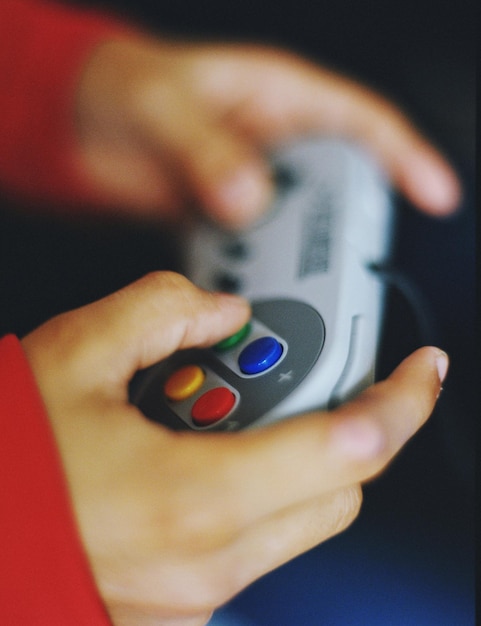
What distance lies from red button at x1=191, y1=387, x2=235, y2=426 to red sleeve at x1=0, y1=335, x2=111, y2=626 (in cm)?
8

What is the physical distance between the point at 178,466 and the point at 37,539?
0.07m

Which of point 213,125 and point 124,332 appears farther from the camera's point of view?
point 213,125

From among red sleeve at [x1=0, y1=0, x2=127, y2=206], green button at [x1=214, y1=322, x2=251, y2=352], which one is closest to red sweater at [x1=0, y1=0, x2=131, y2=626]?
green button at [x1=214, y1=322, x2=251, y2=352]

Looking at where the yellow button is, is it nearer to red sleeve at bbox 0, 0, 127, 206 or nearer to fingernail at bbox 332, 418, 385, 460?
fingernail at bbox 332, 418, 385, 460

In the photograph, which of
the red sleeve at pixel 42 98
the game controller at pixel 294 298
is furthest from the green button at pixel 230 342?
the red sleeve at pixel 42 98

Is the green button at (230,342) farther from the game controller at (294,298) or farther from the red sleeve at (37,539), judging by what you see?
the red sleeve at (37,539)

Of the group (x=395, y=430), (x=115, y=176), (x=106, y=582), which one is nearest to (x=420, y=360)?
(x=395, y=430)

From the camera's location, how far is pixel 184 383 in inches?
13.0

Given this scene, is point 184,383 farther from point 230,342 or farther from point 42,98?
point 42,98

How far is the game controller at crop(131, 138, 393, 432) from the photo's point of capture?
30 cm

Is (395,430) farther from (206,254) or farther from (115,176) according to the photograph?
(115,176)

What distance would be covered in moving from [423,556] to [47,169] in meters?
0.41

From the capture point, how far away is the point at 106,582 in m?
0.26

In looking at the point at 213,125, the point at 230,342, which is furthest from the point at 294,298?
the point at 213,125
